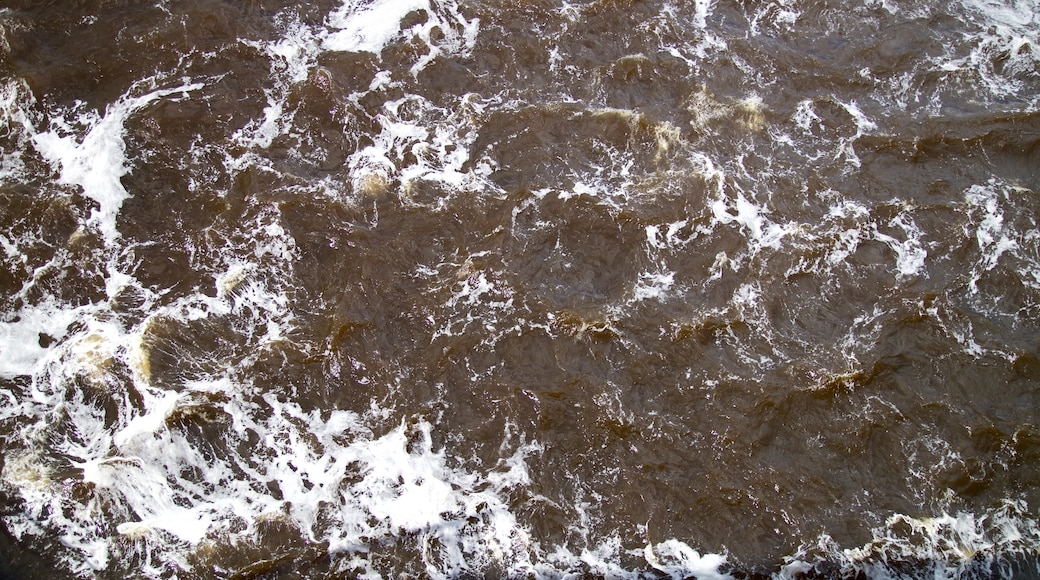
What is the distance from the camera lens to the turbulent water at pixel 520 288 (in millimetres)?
7938

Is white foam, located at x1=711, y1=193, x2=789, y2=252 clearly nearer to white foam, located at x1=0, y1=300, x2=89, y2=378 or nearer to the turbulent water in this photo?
the turbulent water

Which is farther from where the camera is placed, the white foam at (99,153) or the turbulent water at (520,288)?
the white foam at (99,153)

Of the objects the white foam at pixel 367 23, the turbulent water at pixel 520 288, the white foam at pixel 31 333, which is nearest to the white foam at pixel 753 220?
the turbulent water at pixel 520 288

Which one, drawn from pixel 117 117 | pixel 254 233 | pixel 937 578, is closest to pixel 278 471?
pixel 254 233

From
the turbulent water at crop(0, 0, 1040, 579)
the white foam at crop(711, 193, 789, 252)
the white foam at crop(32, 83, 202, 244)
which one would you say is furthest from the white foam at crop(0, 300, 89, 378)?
the white foam at crop(711, 193, 789, 252)

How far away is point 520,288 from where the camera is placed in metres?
9.22

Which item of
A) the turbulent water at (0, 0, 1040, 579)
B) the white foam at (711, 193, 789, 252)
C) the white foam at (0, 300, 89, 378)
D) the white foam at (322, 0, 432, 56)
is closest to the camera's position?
the turbulent water at (0, 0, 1040, 579)

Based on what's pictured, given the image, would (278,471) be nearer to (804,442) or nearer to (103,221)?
(103,221)

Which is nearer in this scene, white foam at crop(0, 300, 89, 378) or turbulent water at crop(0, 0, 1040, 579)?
turbulent water at crop(0, 0, 1040, 579)

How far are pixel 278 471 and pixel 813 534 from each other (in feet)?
19.4

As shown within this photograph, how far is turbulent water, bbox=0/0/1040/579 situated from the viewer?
7.94 meters

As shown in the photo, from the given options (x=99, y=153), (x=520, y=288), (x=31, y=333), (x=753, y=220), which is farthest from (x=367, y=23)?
(x=753, y=220)

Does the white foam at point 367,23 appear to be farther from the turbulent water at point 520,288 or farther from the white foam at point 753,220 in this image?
the white foam at point 753,220

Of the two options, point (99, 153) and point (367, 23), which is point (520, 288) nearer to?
point (367, 23)
